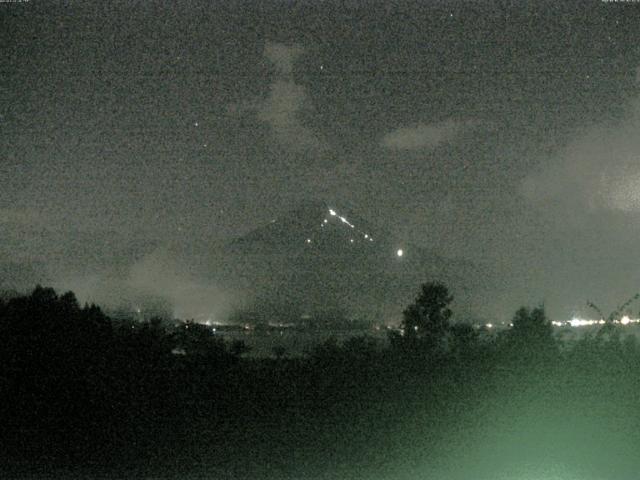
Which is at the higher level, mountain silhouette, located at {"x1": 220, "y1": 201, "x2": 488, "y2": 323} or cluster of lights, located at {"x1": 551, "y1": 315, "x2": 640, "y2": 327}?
mountain silhouette, located at {"x1": 220, "y1": 201, "x2": 488, "y2": 323}

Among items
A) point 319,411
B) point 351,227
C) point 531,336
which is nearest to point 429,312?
point 531,336

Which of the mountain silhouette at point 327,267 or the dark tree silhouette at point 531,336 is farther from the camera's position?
the mountain silhouette at point 327,267

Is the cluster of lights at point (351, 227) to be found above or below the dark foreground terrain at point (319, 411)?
above

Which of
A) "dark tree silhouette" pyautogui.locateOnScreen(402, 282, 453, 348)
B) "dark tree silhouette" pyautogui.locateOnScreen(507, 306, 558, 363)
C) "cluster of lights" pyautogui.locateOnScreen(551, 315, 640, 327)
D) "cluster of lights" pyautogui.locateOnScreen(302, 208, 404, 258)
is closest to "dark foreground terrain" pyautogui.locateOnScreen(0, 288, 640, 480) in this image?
"dark tree silhouette" pyautogui.locateOnScreen(507, 306, 558, 363)

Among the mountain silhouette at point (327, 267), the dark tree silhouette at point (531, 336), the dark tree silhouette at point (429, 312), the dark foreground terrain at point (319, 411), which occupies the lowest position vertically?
the dark foreground terrain at point (319, 411)

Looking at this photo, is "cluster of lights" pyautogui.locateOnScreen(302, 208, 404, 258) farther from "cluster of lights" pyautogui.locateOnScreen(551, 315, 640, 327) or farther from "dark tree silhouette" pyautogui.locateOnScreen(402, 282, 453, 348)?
"cluster of lights" pyautogui.locateOnScreen(551, 315, 640, 327)

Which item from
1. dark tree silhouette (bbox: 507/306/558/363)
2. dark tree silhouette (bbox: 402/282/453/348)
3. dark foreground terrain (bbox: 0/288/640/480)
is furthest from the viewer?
dark tree silhouette (bbox: 402/282/453/348)

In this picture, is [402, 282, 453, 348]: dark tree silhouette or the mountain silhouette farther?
the mountain silhouette

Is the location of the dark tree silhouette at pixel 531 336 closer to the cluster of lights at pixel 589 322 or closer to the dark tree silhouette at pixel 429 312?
the cluster of lights at pixel 589 322

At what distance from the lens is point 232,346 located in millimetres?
12273

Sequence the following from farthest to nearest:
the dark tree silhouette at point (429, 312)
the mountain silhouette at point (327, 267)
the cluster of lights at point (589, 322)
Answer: the mountain silhouette at point (327, 267), the dark tree silhouette at point (429, 312), the cluster of lights at point (589, 322)

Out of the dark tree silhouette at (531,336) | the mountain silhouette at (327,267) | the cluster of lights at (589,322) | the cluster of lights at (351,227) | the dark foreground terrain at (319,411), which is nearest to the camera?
the dark foreground terrain at (319,411)

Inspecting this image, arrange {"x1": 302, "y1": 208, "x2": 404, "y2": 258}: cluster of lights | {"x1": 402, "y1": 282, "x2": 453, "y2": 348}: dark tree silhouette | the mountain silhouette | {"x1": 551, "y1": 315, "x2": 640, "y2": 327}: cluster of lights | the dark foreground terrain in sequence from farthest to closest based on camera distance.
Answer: {"x1": 302, "y1": 208, "x2": 404, "y2": 258}: cluster of lights → the mountain silhouette → {"x1": 402, "y1": 282, "x2": 453, "y2": 348}: dark tree silhouette → {"x1": 551, "y1": 315, "x2": 640, "y2": 327}: cluster of lights → the dark foreground terrain

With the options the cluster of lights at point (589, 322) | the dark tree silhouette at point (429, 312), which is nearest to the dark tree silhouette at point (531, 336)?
the cluster of lights at point (589, 322)
